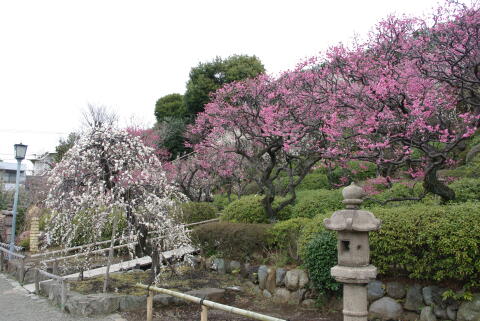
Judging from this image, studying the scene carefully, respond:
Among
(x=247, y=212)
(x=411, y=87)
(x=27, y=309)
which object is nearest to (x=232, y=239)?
(x=247, y=212)

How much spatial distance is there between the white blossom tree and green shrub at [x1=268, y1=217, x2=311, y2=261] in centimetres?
194

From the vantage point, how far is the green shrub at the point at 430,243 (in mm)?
5152

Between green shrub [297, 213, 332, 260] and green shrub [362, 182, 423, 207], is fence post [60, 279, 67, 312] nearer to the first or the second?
green shrub [297, 213, 332, 260]

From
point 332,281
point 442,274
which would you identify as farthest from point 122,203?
point 442,274

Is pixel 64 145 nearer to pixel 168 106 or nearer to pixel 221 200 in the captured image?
pixel 168 106

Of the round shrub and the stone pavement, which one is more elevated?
the round shrub

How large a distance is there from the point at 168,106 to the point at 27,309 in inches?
969

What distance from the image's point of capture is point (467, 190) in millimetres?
7250

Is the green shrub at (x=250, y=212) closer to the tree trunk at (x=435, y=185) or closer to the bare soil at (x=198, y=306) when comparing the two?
the bare soil at (x=198, y=306)

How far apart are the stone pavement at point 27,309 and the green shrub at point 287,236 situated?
10.9 ft

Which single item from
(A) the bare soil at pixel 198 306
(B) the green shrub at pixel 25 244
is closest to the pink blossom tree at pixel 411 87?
(A) the bare soil at pixel 198 306

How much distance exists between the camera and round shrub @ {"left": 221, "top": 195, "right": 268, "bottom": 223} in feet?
33.9

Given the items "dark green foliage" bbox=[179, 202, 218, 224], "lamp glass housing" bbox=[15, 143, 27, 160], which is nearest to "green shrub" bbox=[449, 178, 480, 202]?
"dark green foliage" bbox=[179, 202, 218, 224]

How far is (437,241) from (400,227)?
54 centimetres
